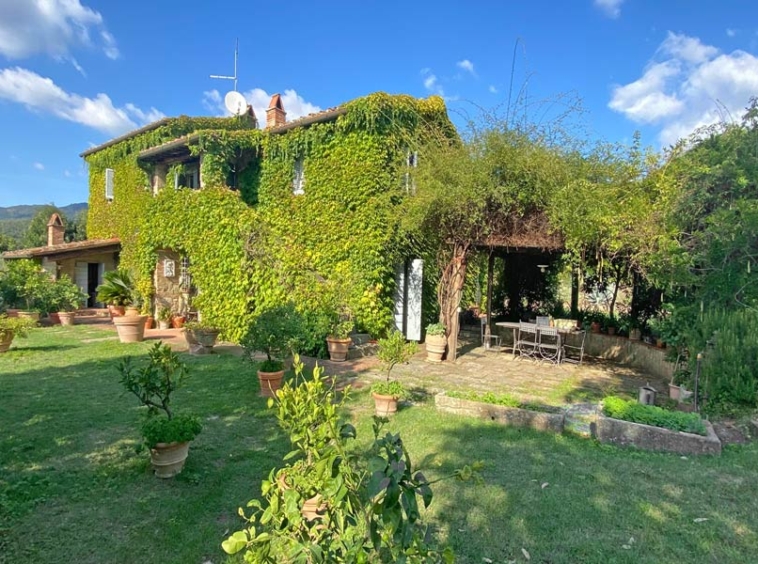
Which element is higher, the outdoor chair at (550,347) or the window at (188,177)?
the window at (188,177)

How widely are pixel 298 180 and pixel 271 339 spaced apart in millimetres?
6812

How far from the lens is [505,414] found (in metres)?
5.48

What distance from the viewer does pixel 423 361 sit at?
9.52 meters

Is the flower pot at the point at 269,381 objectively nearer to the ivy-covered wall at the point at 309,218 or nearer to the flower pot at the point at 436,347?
the ivy-covered wall at the point at 309,218

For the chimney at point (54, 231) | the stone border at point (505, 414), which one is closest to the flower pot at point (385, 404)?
the stone border at point (505, 414)

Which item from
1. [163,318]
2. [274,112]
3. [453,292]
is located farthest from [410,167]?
[163,318]

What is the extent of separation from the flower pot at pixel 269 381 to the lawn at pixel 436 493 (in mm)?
594

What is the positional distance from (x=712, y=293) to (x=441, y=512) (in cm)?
604

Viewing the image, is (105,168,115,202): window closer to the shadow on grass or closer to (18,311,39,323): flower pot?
(18,311,39,323): flower pot

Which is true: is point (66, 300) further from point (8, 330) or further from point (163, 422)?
point (163, 422)

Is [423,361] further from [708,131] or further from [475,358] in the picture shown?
[708,131]

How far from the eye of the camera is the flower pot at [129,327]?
35.5 ft

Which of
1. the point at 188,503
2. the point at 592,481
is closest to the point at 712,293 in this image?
the point at 592,481

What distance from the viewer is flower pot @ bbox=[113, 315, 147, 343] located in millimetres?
10812
